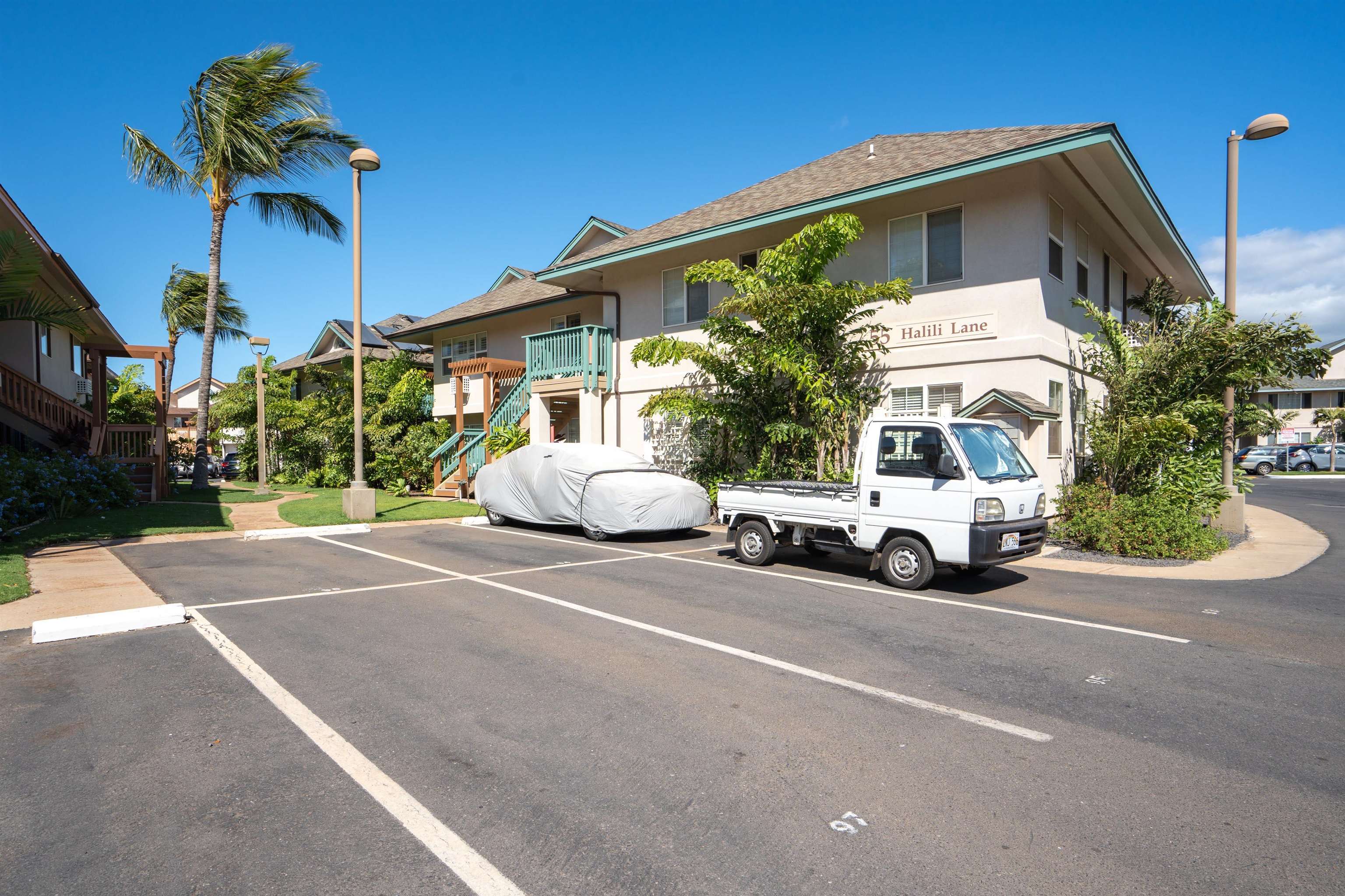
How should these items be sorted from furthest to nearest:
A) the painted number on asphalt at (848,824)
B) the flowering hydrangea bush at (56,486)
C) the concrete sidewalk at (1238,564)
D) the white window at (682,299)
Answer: the white window at (682,299) → the flowering hydrangea bush at (56,486) → the concrete sidewalk at (1238,564) → the painted number on asphalt at (848,824)

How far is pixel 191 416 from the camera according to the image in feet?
157

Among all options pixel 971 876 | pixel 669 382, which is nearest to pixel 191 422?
pixel 669 382

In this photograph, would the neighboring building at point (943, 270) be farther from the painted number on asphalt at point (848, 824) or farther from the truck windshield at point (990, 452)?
the painted number on asphalt at point (848, 824)

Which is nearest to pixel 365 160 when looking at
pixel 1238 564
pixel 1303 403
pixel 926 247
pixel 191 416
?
pixel 926 247

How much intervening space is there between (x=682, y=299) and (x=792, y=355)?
5485 mm

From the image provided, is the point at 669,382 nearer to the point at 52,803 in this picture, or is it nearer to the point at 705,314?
the point at 705,314

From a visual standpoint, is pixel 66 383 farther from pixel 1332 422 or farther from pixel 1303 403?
pixel 1303 403

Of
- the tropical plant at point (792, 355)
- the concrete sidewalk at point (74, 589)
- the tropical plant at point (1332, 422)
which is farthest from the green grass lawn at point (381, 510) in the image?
the tropical plant at point (1332, 422)

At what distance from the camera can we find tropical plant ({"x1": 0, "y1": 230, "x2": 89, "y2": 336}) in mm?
12109

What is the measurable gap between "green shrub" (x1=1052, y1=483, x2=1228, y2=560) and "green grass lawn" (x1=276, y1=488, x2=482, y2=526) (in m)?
12.0

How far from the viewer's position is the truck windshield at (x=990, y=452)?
8711mm

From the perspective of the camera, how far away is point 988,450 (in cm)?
904

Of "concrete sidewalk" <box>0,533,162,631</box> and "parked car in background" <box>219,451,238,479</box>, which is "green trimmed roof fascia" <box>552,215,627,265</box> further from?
"parked car in background" <box>219,451,238,479</box>

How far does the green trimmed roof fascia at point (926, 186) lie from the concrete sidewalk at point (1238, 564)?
6317 mm
